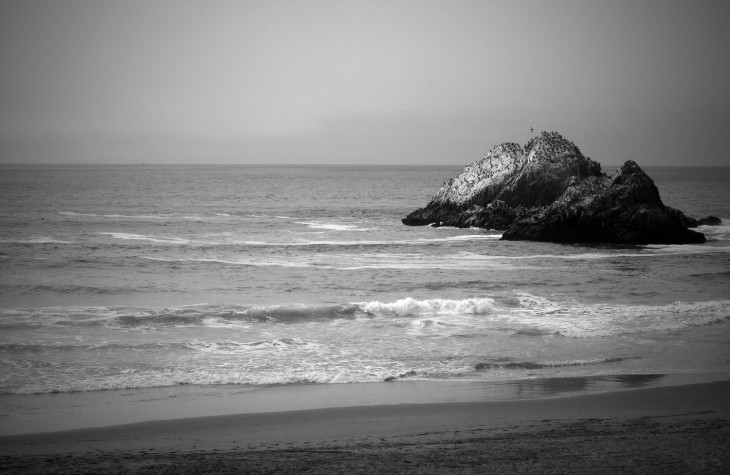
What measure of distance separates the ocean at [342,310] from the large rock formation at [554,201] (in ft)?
5.89

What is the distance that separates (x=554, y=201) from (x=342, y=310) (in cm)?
2359

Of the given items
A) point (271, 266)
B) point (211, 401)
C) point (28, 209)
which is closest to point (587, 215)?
point (271, 266)

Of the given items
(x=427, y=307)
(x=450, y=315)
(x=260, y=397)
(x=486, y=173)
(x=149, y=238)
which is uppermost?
(x=486, y=173)

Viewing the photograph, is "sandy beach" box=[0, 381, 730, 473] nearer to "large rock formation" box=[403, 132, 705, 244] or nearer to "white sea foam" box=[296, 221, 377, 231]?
"large rock formation" box=[403, 132, 705, 244]

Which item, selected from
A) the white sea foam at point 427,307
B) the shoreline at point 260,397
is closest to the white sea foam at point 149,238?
the white sea foam at point 427,307

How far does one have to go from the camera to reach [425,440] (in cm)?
912

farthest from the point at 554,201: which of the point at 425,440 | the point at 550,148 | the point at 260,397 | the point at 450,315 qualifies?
the point at 425,440

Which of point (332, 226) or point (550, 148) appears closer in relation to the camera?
point (550, 148)

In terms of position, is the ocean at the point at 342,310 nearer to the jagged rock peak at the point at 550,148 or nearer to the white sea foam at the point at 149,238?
the white sea foam at the point at 149,238

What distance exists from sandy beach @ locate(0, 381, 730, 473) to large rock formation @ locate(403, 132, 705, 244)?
80.9 ft

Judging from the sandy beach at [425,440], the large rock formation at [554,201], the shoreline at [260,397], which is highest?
the large rock formation at [554,201]

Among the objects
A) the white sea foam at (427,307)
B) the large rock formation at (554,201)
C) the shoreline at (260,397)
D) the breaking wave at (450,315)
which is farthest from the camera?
the large rock formation at (554,201)

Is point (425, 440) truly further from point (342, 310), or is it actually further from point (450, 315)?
point (342, 310)

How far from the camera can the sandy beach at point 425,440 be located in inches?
311
